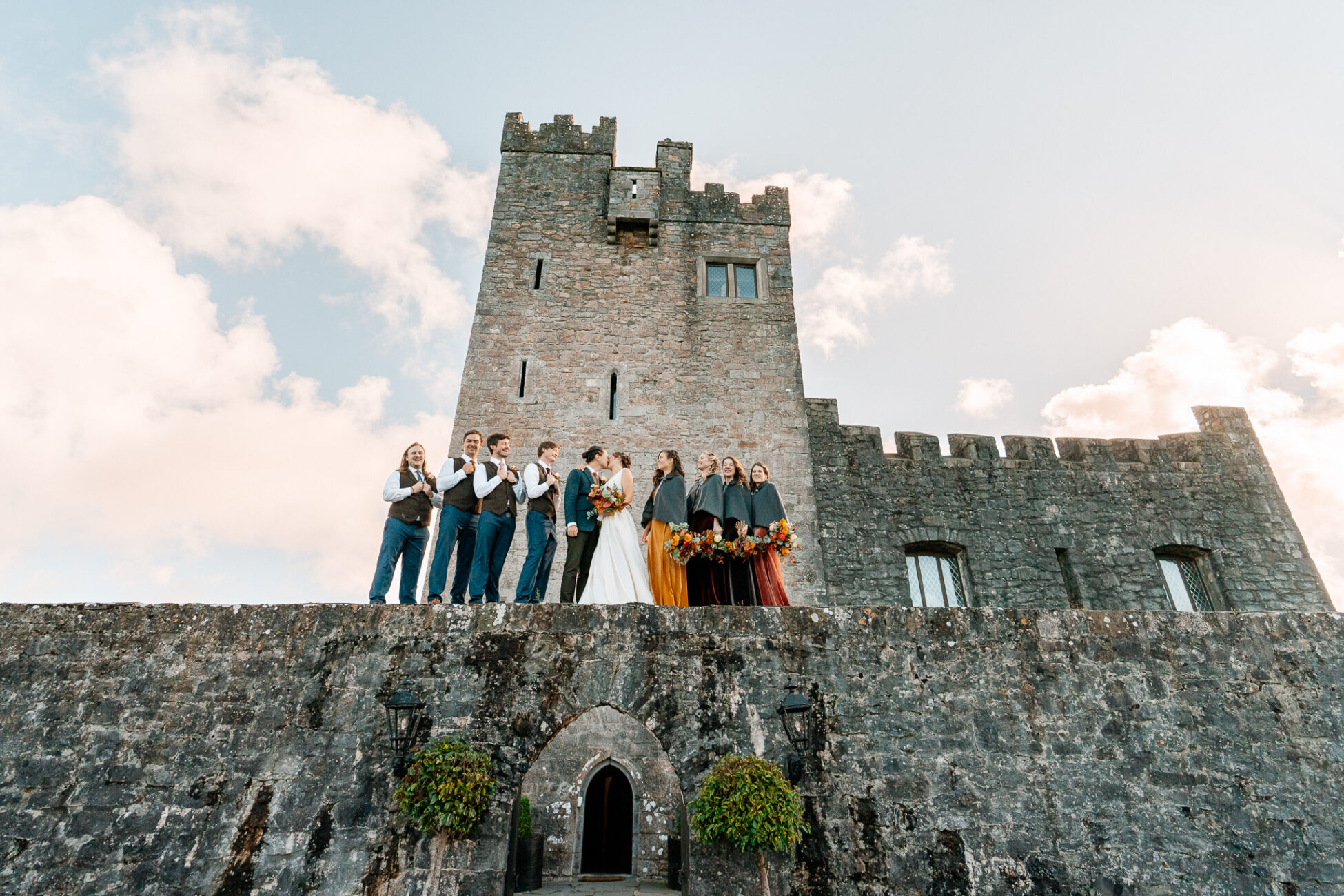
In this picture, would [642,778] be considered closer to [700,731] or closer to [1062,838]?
[700,731]

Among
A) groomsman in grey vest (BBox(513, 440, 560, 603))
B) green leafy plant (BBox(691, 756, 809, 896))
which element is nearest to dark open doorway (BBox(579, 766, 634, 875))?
groomsman in grey vest (BBox(513, 440, 560, 603))

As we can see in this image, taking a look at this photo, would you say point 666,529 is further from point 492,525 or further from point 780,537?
point 492,525

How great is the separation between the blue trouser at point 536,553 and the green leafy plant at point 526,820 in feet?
10.8

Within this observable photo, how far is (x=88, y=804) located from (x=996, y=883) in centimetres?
616

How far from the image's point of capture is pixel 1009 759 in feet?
16.1

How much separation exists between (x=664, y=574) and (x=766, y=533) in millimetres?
1079

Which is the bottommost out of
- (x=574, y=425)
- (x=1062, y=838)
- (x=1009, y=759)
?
(x=1062, y=838)

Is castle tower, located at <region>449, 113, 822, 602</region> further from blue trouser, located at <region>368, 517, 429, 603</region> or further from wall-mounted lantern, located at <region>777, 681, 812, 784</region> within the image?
wall-mounted lantern, located at <region>777, 681, 812, 784</region>

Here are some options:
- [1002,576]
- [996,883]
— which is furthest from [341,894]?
[1002,576]

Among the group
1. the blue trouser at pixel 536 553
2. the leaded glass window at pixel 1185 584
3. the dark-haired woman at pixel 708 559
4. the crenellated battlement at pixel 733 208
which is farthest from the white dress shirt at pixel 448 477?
the leaded glass window at pixel 1185 584

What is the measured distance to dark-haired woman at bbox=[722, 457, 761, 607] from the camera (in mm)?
6336

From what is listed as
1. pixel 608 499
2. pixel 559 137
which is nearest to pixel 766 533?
pixel 608 499

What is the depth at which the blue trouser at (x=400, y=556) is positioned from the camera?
5.90 meters

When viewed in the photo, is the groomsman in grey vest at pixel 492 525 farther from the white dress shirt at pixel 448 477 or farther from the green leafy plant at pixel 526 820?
the green leafy plant at pixel 526 820
